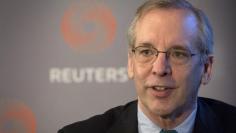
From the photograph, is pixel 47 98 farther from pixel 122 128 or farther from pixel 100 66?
pixel 122 128

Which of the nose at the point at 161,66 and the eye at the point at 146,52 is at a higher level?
the eye at the point at 146,52

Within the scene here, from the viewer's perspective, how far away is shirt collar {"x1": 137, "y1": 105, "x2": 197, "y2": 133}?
140 cm

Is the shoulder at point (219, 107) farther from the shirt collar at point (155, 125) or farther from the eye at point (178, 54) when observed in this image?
the eye at point (178, 54)

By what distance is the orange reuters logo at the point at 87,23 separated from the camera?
2469 millimetres

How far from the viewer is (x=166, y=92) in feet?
4.26

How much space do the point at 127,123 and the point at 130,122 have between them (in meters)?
0.01

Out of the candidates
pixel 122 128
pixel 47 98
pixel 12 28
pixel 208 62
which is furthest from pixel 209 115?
pixel 12 28

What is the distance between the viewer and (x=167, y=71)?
1272 millimetres

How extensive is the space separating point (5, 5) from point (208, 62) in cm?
150

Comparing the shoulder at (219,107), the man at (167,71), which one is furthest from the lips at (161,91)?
the shoulder at (219,107)

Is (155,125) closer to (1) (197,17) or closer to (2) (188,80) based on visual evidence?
(2) (188,80)

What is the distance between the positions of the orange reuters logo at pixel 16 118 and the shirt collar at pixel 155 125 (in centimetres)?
121

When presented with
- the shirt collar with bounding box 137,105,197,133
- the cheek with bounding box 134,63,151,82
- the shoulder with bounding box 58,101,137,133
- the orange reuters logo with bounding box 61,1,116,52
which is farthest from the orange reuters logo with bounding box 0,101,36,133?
the cheek with bounding box 134,63,151,82

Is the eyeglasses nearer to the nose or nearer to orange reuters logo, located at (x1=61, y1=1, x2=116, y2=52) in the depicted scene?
the nose
